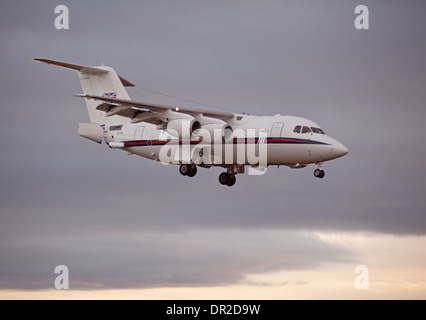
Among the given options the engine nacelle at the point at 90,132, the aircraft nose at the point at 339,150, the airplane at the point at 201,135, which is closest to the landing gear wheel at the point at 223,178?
the airplane at the point at 201,135

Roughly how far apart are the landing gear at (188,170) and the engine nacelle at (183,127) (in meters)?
2.20

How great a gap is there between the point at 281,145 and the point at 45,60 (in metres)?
11.8

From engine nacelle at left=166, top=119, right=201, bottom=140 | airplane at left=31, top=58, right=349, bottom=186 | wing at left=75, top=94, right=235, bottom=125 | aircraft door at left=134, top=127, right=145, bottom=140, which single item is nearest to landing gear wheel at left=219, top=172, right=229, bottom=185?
airplane at left=31, top=58, right=349, bottom=186

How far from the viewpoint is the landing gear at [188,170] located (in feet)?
132

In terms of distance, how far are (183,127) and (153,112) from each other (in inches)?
67.2

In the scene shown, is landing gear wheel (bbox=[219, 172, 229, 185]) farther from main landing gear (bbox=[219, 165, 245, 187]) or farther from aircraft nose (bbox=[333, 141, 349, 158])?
aircraft nose (bbox=[333, 141, 349, 158])

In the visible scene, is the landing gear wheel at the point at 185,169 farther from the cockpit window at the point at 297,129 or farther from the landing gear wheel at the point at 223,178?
the cockpit window at the point at 297,129

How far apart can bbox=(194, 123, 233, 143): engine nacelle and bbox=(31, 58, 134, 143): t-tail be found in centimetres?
603

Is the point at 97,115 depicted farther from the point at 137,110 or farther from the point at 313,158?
the point at 313,158

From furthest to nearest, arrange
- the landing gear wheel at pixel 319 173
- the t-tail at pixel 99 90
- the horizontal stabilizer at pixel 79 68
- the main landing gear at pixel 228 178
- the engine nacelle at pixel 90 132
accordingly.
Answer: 1. the t-tail at pixel 99 90
2. the engine nacelle at pixel 90 132
3. the main landing gear at pixel 228 178
4. the horizontal stabilizer at pixel 79 68
5. the landing gear wheel at pixel 319 173

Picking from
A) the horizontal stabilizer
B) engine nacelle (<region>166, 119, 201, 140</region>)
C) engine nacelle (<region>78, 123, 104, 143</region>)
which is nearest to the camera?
engine nacelle (<region>166, 119, 201, 140</region>)

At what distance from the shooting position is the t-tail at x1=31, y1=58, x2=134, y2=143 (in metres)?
42.4

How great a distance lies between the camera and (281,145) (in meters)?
36.8
